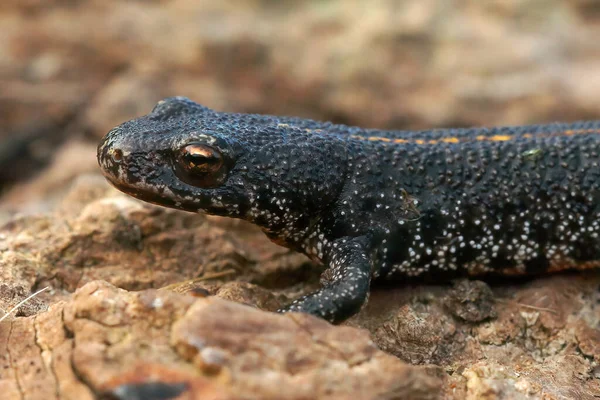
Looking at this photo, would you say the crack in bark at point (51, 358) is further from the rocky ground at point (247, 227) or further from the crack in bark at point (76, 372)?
the crack in bark at point (76, 372)

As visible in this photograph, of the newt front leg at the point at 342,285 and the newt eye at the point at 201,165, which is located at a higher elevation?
the newt eye at the point at 201,165

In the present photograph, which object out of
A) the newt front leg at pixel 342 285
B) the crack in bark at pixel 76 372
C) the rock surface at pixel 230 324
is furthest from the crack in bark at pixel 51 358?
the newt front leg at pixel 342 285

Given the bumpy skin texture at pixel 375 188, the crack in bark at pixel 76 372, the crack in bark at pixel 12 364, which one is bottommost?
the crack in bark at pixel 12 364

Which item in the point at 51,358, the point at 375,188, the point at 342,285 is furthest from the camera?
the point at 375,188

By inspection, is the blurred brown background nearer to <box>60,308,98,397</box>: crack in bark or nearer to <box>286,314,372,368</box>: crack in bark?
<box>60,308,98,397</box>: crack in bark

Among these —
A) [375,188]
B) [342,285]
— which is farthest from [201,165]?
[375,188]

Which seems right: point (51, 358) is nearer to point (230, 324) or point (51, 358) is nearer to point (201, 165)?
point (230, 324)

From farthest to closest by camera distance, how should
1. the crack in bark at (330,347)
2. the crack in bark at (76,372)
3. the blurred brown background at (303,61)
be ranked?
the blurred brown background at (303,61) < the crack in bark at (330,347) < the crack in bark at (76,372)

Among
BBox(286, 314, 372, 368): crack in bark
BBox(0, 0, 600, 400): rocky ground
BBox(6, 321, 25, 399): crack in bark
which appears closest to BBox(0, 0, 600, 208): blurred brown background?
BBox(0, 0, 600, 400): rocky ground
